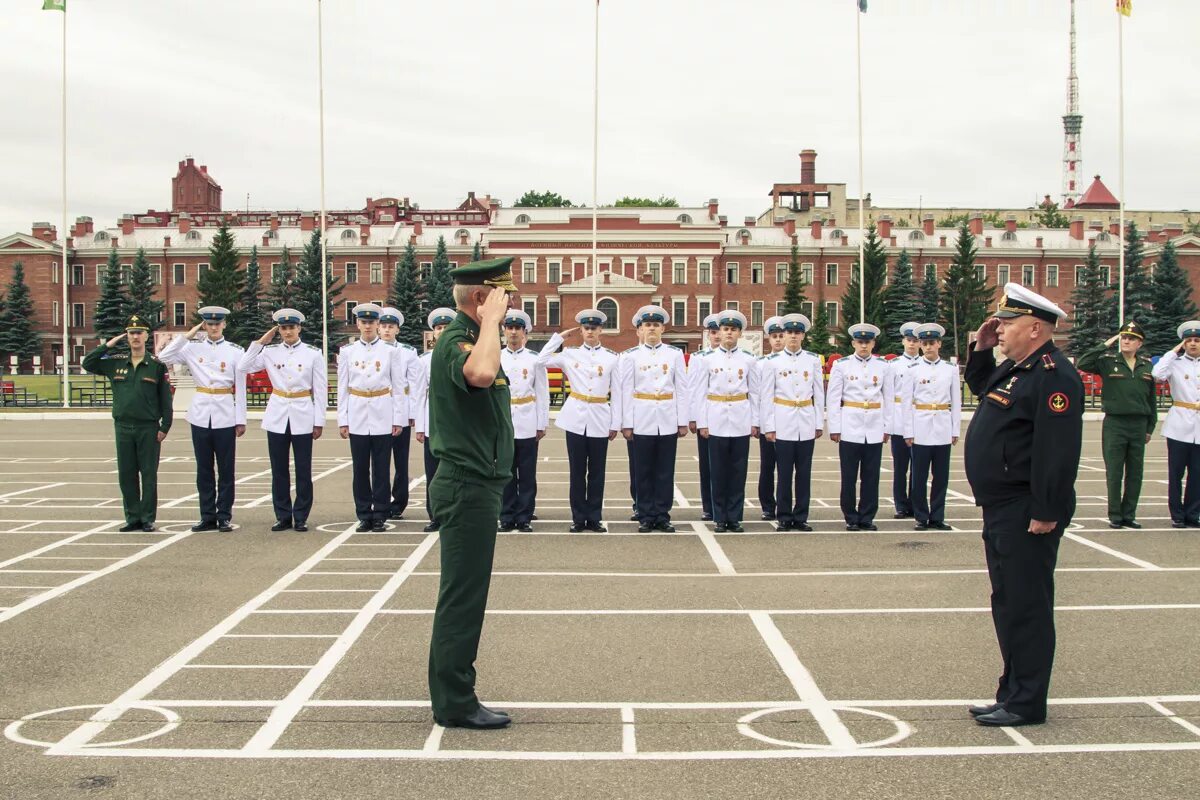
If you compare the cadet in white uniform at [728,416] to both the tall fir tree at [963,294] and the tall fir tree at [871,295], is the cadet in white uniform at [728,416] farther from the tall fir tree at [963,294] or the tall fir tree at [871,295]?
the tall fir tree at [963,294]

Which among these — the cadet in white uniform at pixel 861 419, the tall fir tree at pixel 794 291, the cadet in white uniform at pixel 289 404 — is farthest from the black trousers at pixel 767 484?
the tall fir tree at pixel 794 291

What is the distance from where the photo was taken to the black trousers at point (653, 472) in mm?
11805

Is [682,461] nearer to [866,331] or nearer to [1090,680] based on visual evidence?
[866,331]

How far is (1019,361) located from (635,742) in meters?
2.68

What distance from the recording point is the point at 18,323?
7938 cm

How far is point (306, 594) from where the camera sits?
8320 millimetres

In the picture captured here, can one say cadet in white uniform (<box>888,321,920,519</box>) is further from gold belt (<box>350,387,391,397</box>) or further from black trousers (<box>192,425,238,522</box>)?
black trousers (<box>192,425,238,522</box>)

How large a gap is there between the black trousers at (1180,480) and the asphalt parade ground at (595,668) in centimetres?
77

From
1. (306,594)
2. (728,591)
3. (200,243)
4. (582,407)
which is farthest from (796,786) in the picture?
(200,243)

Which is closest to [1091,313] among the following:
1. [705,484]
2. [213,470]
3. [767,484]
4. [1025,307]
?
[767,484]

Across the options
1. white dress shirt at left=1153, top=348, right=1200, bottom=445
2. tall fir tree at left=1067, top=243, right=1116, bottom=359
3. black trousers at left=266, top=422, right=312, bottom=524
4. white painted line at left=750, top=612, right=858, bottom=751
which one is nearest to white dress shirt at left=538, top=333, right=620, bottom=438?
black trousers at left=266, top=422, right=312, bottom=524

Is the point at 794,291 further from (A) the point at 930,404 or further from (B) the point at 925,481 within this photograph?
(B) the point at 925,481

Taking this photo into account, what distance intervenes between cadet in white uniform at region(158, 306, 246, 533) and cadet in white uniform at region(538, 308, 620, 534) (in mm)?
3314

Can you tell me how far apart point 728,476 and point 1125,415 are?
4418 millimetres
